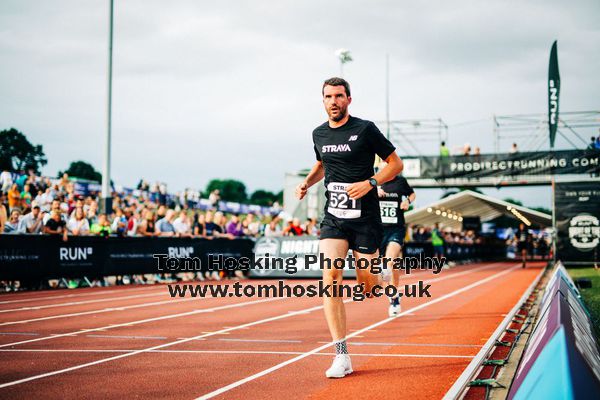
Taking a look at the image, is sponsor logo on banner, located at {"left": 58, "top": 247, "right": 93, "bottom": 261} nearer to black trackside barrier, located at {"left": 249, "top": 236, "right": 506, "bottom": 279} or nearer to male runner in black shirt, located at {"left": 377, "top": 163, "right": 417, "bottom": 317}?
black trackside barrier, located at {"left": 249, "top": 236, "right": 506, "bottom": 279}

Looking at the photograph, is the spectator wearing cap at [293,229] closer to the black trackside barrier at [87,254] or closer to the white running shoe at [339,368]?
the black trackside barrier at [87,254]

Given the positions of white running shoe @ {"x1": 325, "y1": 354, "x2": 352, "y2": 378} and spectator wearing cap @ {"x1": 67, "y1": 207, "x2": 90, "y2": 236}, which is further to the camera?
spectator wearing cap @ {"x1": 67, "y1": 207, "x2": 90, "y2": 236}

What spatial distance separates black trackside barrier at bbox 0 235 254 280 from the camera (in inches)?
616

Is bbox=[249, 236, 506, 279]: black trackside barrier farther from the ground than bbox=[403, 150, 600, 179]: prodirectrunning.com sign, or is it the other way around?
bbox=[403, 150, 600, 179]: prodirectrunning.com sign

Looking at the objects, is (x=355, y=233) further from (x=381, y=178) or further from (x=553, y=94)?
(x=553, y=94)

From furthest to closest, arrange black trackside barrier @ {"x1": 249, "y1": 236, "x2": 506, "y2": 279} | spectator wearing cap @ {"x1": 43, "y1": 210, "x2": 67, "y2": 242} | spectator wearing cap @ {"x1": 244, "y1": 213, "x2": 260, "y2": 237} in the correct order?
spectator wearing cap @ {"x1": 244, "y1": 213, "x2": 260, "y2": 237}
black trackside barrier @ {"x1": 249, "y1": 236, "x2": 506, "y2": 279}
spectator wearing cap @ {"x1": 43, "y1": 210, "x2": 67, "y2": 242}

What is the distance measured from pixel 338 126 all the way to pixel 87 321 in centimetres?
574

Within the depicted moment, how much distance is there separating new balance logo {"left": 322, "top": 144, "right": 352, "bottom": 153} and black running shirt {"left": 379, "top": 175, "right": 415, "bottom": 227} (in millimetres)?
3987

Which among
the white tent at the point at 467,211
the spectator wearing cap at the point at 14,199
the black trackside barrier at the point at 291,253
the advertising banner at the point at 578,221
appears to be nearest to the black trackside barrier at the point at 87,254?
the black trackside barrier at the point at 291,253

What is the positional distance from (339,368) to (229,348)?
1989 millimetres

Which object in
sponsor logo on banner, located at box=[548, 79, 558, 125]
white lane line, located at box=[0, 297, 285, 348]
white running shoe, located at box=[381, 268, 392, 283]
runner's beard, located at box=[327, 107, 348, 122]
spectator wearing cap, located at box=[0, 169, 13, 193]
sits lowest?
white lane line, located at box=[0, 297, 285, 348]

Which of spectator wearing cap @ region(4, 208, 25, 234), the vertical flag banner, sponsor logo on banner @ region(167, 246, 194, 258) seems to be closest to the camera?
spectator wearing cap @ region(4, 208, 25, 234)

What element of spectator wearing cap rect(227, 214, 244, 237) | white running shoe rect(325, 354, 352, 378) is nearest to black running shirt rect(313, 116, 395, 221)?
white running shoe rect(325, 354, 352, 378)

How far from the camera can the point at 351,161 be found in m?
5.89
